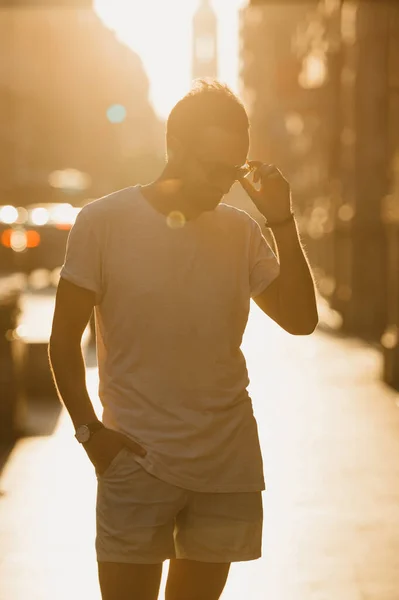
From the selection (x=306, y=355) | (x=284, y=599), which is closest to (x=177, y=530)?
(x=284, y=599)

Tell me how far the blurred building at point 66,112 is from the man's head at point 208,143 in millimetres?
55218

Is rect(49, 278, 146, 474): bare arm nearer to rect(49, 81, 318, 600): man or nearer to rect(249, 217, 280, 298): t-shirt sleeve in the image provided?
rect(49, 81, 318, 600): man

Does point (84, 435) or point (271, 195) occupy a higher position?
point (271, 195)

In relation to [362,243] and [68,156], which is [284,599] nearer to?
[362,243]

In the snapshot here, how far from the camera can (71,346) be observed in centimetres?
365

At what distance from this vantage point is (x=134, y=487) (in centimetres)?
363

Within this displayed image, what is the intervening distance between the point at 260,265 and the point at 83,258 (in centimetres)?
53

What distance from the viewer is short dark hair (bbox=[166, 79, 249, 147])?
360cm

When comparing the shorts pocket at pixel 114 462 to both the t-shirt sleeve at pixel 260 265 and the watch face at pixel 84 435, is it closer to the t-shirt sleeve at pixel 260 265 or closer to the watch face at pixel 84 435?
the watch face at pixel 84 435

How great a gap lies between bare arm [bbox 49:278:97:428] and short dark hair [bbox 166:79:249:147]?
1.59 feet

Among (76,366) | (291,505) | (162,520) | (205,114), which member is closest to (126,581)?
(162,520)

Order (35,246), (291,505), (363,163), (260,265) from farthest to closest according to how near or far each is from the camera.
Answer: (35,246) < (363,163) < (291,505) < (260,265)

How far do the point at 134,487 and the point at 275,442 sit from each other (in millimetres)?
6267

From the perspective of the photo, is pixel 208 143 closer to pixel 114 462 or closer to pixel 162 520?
pixel 114 462
